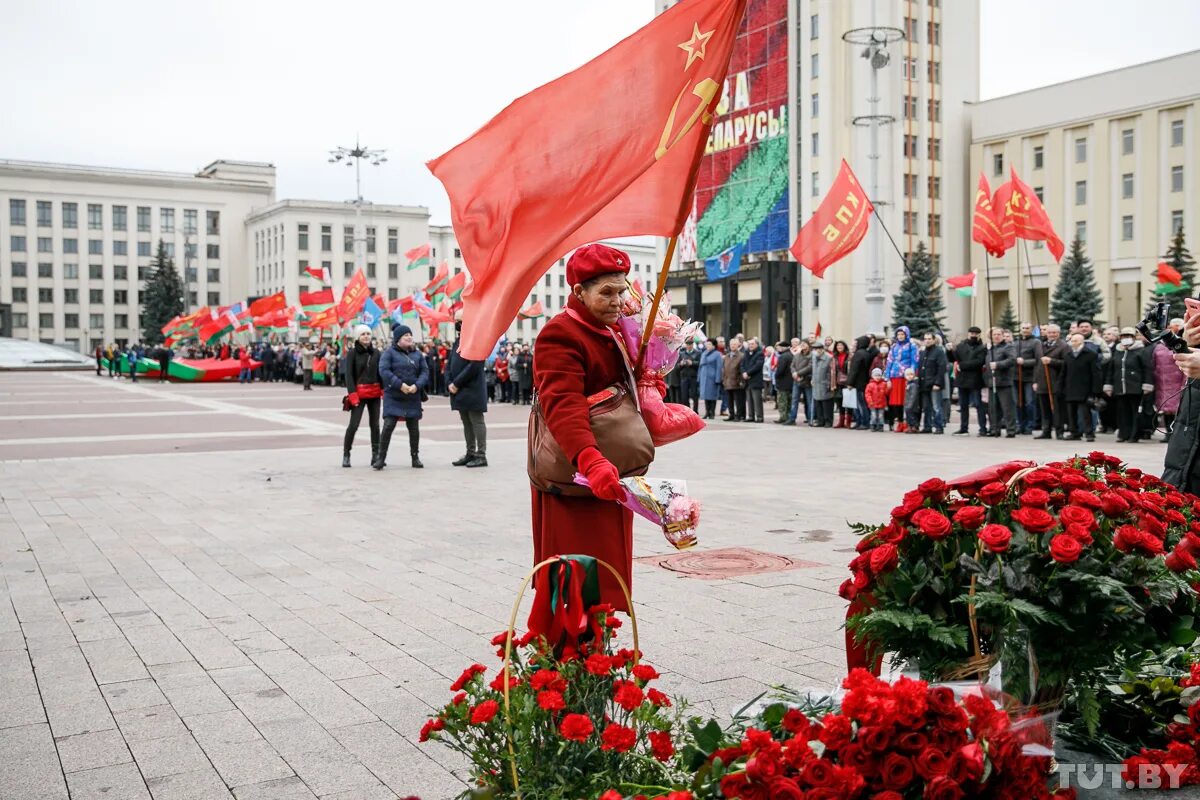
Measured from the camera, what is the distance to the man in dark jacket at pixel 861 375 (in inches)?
837

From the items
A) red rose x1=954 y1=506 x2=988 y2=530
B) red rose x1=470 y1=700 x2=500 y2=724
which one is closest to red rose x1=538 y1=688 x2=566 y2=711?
red rose x1=470 y1=700 x2=500 y2=724

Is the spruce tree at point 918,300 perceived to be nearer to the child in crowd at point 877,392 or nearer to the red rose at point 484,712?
the child in crowd at point 877,392

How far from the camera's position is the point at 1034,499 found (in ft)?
10.4

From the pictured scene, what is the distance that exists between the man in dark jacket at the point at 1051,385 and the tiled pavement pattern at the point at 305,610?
13.1 ft

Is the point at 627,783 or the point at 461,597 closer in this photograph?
the point at 627,783

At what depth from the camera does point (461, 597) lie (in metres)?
6.73

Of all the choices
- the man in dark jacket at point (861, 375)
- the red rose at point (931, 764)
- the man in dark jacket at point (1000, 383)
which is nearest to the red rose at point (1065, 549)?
the red rose at point (931, 764)

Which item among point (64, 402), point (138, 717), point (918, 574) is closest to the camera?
point (918, 574)

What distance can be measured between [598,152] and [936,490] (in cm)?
221

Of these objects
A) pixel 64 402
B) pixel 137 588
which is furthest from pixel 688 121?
pixel 64 402

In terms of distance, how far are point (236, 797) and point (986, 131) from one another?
2849 inches

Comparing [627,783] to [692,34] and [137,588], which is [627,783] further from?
[137,588]

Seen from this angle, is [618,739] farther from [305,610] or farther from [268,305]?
[268,305]

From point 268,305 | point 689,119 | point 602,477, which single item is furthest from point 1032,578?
point 268,305
